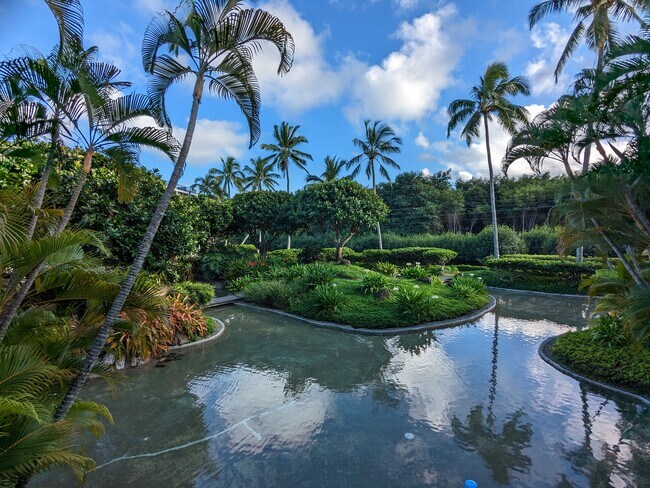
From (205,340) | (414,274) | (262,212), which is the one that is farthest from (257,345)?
(262,212)

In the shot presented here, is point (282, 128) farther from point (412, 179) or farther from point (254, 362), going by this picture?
point (254, 362)

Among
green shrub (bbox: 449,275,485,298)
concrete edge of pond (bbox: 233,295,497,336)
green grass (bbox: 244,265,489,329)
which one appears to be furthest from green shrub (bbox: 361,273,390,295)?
green shrub (bbox: 449,275,485,298)

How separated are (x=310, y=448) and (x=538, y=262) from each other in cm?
1610

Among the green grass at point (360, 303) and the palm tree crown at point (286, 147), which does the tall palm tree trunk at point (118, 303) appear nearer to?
the green grass at point (360, 303)

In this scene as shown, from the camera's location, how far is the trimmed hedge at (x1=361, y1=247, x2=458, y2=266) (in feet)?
70.3

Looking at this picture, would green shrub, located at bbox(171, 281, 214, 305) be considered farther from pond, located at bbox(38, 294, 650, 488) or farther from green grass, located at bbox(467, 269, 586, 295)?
green grass, located at bbox(467, 269, 586, 295)

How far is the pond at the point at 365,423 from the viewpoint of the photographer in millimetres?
3369

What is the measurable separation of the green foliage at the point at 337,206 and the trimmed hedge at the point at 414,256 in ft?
15.3

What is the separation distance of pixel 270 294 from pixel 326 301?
2650 mm

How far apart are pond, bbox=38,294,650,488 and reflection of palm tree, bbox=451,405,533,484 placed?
0.02 metres

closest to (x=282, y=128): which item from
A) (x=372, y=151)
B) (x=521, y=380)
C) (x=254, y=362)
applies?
(x=372, y=151)

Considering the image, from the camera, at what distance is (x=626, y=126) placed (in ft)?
15.2

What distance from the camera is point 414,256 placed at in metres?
22.5

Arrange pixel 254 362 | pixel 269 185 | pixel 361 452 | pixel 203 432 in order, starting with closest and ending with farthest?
pixel 361 452 < pixel 203 432 < pixel 254 362 < pixel 269 185
